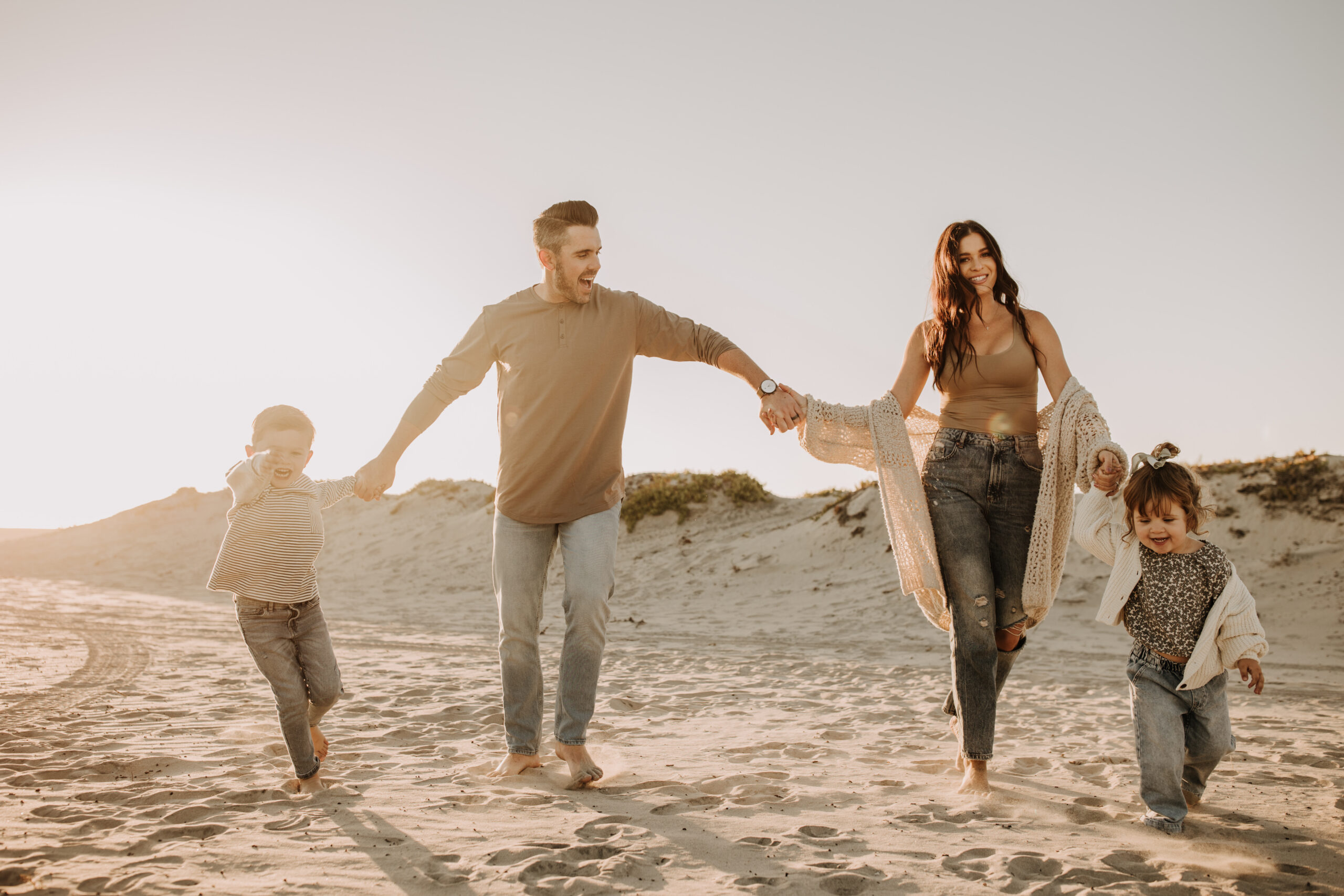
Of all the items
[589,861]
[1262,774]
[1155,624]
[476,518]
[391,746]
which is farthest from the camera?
[476,518]

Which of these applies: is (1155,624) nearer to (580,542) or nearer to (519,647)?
(580,542)

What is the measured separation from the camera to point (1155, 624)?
3186 millimetres

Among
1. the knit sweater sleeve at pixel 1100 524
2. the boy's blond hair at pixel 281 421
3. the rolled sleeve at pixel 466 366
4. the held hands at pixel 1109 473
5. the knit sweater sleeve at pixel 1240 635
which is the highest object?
the rolled sleeve at pixel 466 366

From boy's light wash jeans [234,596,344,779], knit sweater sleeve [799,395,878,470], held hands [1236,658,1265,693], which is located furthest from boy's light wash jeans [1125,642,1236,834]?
boy's light wash jeans [234,596,344,779]

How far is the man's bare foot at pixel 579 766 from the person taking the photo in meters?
3.51

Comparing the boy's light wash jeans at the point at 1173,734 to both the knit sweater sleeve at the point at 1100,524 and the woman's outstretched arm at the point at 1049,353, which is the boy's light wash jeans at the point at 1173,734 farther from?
the woman's outstretched arm at the point at 1049,353

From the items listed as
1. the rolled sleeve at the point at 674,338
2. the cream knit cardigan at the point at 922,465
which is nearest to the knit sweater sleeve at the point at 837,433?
the cream knit cardigan at the point at 922,465

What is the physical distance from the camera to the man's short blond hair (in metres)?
3.78

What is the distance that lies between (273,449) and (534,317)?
4.11 ft

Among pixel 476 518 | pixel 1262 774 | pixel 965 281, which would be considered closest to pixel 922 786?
pixel 1262 774

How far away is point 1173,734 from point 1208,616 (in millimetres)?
448

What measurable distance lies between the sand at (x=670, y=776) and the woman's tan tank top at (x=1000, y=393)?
1.51 m

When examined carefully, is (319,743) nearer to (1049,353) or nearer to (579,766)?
(579,766)

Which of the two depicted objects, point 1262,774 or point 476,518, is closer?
point 1262,774
